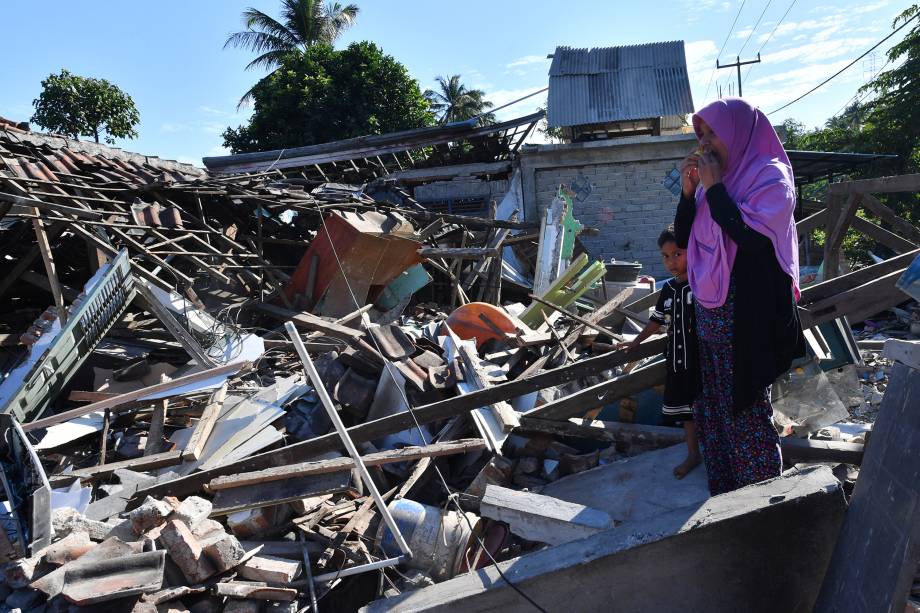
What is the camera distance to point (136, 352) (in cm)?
580

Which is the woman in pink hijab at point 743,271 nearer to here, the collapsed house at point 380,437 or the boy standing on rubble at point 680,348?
the boy standing on rubble at point 680,348

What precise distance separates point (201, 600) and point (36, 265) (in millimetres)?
5857

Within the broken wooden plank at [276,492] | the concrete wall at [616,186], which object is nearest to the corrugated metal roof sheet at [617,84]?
the concrete wall at [616,186]

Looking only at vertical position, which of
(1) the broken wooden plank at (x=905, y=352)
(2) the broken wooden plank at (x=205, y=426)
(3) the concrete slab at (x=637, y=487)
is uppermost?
(1) the broken wooden plank at (x=905, y=352)

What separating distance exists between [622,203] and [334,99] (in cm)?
1405

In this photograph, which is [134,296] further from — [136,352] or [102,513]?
[102,513]

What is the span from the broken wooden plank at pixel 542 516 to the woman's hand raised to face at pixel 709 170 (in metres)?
1.56

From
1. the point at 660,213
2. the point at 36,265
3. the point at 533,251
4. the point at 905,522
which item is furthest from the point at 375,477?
the point at 660,213

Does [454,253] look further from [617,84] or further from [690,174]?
[617,84]

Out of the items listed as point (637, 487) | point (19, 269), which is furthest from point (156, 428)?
point (19, 269)

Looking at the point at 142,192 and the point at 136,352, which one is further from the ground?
the point at 142,192

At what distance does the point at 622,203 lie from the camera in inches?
474

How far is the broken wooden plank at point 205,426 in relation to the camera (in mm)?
3920

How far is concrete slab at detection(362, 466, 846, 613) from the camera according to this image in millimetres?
2385
